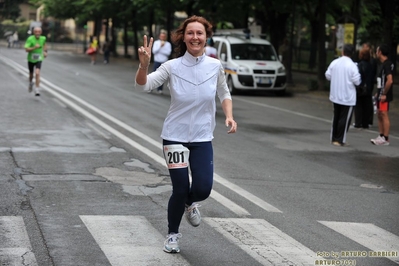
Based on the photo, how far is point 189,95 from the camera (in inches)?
264

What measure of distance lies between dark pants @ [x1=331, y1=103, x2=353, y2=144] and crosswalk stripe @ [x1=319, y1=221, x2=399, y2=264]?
21.9 ft

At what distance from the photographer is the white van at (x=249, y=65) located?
27.8 m

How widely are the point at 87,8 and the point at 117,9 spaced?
6.76 ft

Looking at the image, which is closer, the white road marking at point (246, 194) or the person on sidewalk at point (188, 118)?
the person on sidewalk at point (188, 118)

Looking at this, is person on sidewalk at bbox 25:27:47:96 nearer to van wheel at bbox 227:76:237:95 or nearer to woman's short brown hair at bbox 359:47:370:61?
van wheel at bbox 227:76:237:95

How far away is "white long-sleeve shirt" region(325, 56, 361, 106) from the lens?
590 inches

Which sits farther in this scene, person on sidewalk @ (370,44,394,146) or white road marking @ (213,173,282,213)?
person on sidewalk @ (370,44,394,146)

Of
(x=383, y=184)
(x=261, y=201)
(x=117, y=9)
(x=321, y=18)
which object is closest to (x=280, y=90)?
(x=321, y=18)

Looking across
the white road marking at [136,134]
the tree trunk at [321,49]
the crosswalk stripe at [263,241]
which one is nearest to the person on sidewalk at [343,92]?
the white road marking at [136,134]

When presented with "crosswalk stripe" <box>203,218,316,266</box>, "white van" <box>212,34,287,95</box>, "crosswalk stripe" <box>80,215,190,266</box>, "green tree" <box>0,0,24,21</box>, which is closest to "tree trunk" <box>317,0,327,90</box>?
"white van" <box>212,34,287,95</box>

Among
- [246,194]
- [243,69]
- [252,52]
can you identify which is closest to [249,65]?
[243,69]

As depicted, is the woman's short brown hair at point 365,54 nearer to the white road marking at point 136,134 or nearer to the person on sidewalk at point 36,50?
the white road marking at point 136,134

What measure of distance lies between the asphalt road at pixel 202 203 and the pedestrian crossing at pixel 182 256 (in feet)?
0.03

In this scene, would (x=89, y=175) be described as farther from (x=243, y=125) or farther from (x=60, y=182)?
(x=243, y=125)
